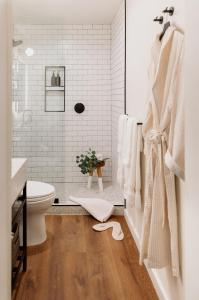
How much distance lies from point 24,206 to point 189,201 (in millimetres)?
1652

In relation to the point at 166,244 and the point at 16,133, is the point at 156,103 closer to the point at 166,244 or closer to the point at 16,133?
the point at 166,244

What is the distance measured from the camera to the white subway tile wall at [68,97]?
432 centimetres

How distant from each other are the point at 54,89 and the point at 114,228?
220 cm

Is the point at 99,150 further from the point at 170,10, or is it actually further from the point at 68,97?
the point at 170,10

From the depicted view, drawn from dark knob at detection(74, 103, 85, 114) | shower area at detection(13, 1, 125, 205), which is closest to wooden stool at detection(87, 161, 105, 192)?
shower area at detection(13, 1, 125, 205)

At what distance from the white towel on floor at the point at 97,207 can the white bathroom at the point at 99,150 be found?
2 cm

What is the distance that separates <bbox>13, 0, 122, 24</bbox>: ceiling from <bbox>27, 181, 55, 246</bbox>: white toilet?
7.60 feet

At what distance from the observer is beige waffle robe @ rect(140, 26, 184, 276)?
155cm

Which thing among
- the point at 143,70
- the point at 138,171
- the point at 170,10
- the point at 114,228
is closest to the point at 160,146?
the point at 170,10

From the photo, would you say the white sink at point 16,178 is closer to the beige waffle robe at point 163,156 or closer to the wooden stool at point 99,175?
the beige waffle robe at point 163,156

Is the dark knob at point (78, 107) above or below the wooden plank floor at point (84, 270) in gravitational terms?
above

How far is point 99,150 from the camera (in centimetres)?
486

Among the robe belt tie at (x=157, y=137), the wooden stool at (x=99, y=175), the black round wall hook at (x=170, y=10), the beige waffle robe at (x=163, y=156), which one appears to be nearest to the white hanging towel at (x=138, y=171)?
the beige waffle robe at (x=163, y=156)

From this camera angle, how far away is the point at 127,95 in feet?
11.5
